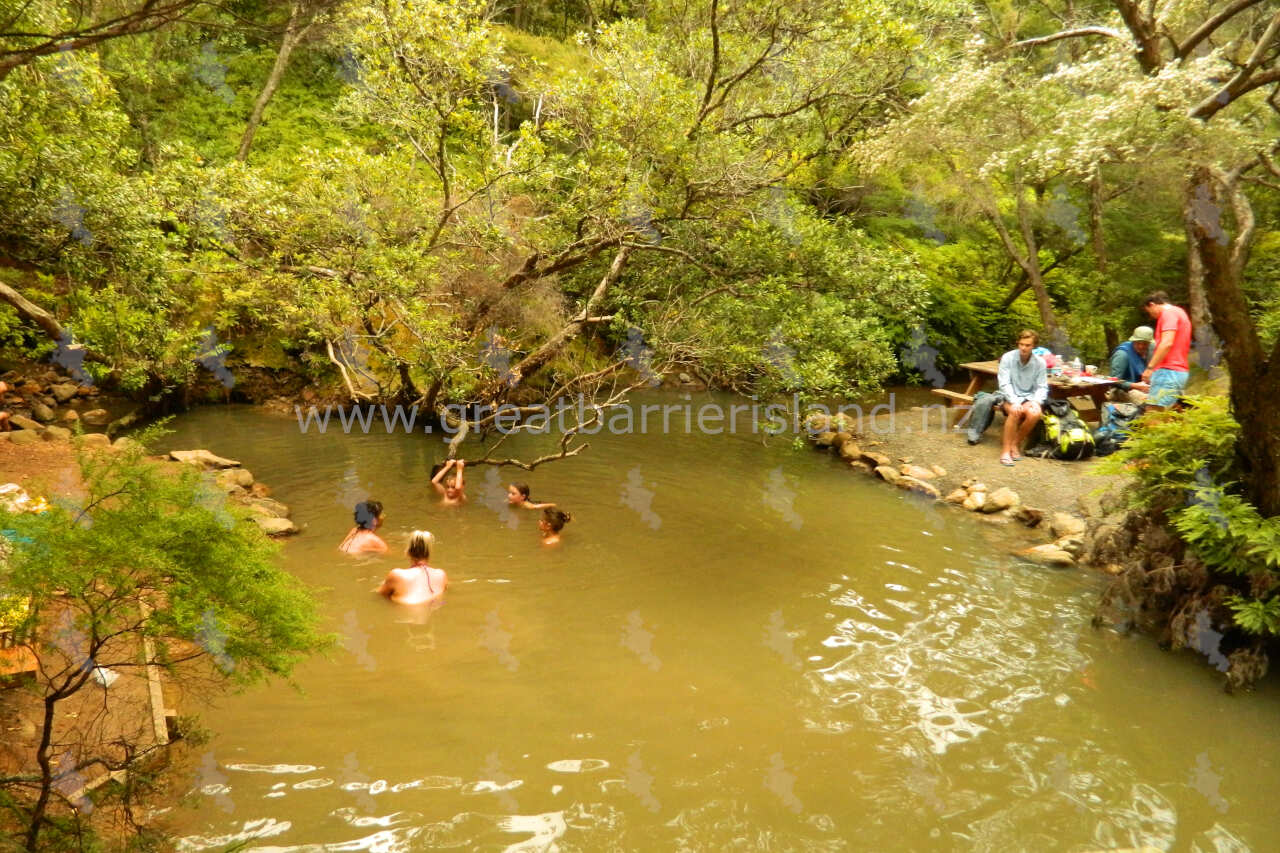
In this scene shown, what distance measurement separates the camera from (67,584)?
2611 mm

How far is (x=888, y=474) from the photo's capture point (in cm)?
1041

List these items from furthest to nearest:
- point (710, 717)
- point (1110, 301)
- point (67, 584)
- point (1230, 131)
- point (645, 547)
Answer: point (1110, 301) → point (645, 547) → point (1230, 131) → point (710, 717) → point (67, 584)

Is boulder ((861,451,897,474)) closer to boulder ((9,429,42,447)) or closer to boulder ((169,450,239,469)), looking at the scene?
boulder ((169,450,239,469))

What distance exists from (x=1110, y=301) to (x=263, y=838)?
56.5 feet

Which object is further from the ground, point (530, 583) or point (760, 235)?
point (760, 235)

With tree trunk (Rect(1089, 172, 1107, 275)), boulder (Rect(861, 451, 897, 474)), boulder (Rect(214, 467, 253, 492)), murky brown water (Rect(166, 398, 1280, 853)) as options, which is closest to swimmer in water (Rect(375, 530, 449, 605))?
murky brown water (Rect(166, 398, 1280, 853))

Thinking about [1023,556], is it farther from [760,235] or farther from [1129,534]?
[760,235]

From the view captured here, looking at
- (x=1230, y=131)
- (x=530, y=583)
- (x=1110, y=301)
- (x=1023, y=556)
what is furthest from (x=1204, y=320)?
(x=530, y=583)

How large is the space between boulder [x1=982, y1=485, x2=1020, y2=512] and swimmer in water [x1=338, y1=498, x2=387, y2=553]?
279 inches

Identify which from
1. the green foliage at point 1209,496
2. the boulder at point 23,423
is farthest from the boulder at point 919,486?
Result: the boulder at point 23,423

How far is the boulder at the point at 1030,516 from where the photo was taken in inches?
337

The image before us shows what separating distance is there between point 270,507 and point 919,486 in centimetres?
805

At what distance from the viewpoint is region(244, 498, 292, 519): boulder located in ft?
25.6

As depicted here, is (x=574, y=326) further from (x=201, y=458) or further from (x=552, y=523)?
(x=201, y=458)
